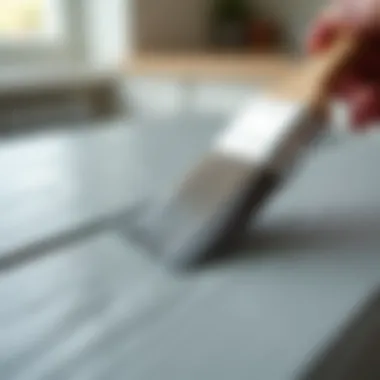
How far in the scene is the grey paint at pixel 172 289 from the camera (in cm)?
33

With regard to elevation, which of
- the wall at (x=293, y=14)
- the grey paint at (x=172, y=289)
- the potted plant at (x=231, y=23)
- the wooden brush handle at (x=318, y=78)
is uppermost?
the potted plant at (x=231, y=23)

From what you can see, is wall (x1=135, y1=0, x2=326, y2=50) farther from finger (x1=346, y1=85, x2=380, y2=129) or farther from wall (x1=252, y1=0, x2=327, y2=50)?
finger (x1=346, y1=85, x2=380, y2=129)

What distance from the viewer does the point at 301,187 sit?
668 mm

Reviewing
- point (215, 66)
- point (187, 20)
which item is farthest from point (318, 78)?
point (187, 20)

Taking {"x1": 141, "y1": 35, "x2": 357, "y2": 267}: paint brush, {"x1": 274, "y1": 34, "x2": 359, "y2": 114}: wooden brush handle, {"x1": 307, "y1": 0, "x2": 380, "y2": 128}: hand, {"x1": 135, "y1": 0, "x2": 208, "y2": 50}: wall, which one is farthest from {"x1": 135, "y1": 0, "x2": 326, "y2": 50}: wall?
{"x1": 141, "y1": 35, "x2": 357, "y2": 267}: paint brush

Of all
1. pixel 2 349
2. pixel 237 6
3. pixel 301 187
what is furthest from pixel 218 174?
pixel 237 6

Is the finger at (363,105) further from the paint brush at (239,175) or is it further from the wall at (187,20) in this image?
the wall at (187,20)

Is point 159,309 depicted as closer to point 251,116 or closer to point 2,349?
point 2,349

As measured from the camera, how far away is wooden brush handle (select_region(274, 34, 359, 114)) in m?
0.59

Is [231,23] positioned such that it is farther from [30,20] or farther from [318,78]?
[318,78]

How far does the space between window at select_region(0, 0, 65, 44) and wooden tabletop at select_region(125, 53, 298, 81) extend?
0.82 feet

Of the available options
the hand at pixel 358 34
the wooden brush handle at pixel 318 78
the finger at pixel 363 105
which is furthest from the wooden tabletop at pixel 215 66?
the wooden brush handle at pixel 318 78

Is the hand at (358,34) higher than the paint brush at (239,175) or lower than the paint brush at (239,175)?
higher

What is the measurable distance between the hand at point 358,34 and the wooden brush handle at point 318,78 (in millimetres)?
21
